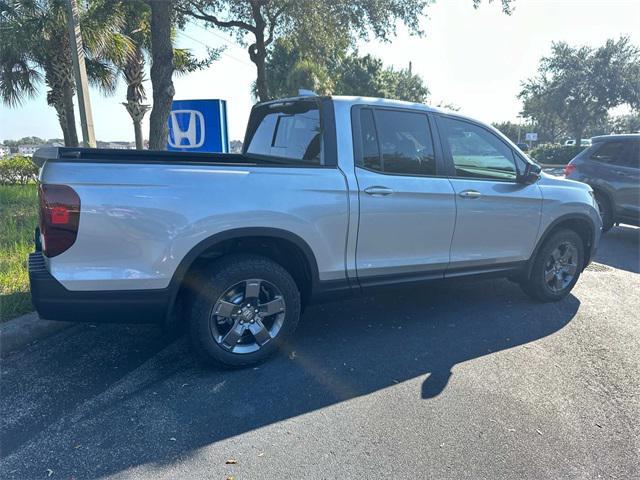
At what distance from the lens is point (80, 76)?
295 inches

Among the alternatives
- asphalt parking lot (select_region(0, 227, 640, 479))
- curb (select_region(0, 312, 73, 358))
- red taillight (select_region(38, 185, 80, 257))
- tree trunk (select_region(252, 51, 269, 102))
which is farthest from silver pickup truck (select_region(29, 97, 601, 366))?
tree trunk (select_region(252, 51, 269, 102))

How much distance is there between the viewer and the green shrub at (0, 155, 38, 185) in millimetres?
12375

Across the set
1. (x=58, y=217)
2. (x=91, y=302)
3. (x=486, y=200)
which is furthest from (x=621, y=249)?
(x=58, y=217)

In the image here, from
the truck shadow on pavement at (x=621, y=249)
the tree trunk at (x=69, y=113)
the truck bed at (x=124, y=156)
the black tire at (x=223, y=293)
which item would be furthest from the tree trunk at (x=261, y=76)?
the black tire at (x=223, y=293)

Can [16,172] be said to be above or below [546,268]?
above

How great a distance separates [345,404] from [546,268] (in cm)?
287

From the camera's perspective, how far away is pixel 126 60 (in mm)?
13758

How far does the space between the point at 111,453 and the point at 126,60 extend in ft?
45.3

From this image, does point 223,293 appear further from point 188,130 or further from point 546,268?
point 188,130

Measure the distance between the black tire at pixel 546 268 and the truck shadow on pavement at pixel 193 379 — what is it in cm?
23

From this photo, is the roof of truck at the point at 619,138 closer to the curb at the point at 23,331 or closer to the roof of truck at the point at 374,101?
the roof of truck at the point at 374,101

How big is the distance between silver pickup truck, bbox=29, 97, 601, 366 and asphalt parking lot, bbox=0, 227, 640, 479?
0.47 meters

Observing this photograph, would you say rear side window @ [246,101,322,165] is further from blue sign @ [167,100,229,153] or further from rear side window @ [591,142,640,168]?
rear side window @ [591,142,640,168]

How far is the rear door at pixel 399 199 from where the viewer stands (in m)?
3.58
